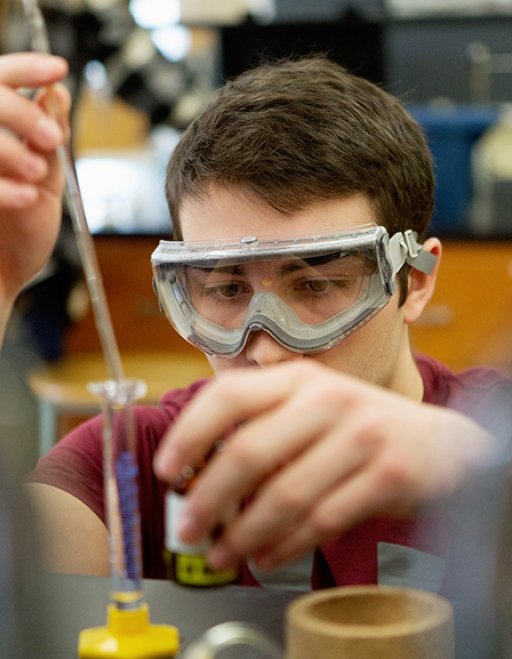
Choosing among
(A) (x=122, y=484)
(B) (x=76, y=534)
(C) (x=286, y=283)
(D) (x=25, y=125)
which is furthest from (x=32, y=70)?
(B) (x=76, y=534)

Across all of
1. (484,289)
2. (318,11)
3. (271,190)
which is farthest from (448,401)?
(318,11)

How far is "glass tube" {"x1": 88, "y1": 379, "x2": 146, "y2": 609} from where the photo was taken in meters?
0.81

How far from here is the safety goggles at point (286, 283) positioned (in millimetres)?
1377

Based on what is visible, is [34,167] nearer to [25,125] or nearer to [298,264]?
[25,125]

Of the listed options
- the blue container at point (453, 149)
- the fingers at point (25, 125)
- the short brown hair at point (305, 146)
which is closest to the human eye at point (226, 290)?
the short brown hair at point (305, 146)

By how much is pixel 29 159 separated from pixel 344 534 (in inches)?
23.2

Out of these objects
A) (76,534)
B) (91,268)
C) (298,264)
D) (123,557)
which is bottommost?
(76,534)

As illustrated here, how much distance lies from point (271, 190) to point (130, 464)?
2.16ft

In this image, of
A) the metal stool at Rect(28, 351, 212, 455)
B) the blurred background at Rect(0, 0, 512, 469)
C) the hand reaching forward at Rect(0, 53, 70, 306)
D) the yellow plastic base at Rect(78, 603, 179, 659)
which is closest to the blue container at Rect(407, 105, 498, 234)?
the blurred background at Rect(0, 0, 512, 469)

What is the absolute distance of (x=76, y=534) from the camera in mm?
1354

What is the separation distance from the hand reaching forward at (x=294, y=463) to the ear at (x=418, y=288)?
2.80 ft

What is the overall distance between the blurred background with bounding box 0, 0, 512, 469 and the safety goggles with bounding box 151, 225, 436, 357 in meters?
1.86

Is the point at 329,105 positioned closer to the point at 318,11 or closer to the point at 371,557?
the point at 371,557

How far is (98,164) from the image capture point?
5125 millimetres
